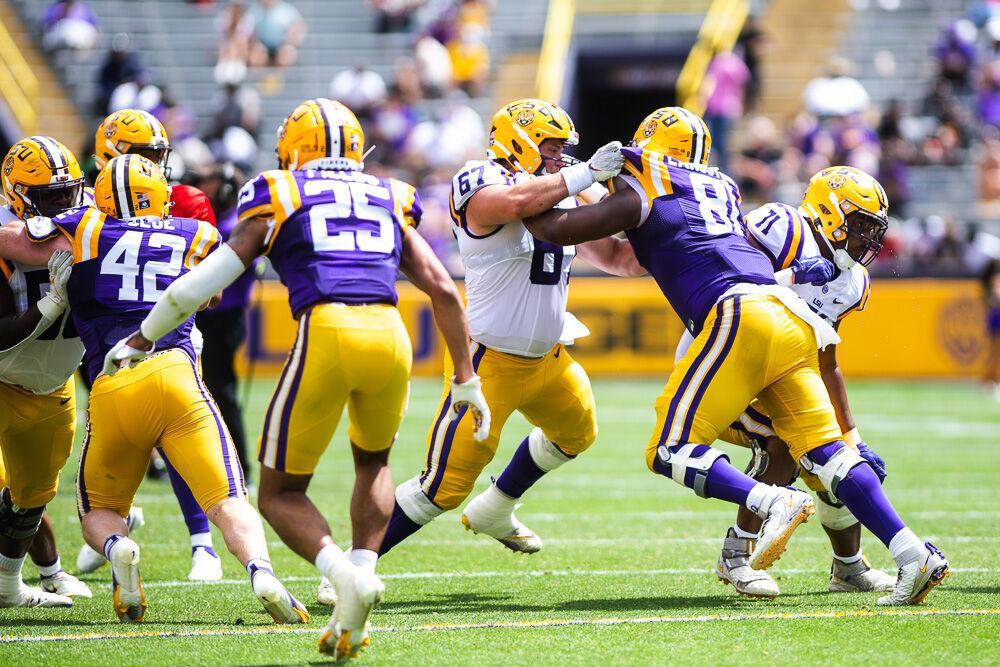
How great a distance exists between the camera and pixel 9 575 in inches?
222

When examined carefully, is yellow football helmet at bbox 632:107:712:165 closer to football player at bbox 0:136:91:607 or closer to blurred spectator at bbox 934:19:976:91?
football player at bbox 0:136:91:607

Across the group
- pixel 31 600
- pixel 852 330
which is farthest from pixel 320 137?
pixel 852 330

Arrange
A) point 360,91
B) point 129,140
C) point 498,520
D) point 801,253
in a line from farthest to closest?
point 360,91 < point 129,140 < point 498,520 < point 801,253

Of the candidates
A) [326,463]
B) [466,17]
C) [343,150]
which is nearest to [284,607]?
[343,150]

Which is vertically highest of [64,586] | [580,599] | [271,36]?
[271,36]

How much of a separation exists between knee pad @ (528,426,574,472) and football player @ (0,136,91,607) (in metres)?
1.97

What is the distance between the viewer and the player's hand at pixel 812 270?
5664 millimetres

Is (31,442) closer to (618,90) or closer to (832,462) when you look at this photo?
(832,462)

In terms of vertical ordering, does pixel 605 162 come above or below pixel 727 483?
above

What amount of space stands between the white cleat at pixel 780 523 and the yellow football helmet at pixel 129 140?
3.52 metres

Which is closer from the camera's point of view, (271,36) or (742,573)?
(742,573)

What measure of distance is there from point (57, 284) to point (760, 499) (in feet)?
9.06

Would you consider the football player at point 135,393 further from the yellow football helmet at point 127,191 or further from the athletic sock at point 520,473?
the athletic sock at point 520,473

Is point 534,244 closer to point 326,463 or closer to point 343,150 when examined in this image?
point 343,150
